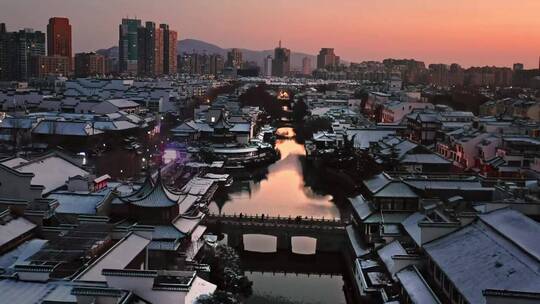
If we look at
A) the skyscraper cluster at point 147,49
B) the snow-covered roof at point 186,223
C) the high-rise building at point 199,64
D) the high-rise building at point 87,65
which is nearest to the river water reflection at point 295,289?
the snow-covered roof at point 186,223

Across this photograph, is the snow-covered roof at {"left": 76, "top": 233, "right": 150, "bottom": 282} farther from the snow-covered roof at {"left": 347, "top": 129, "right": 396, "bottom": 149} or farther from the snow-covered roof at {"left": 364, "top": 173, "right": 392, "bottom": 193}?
the snow-covered roof at {"left": 347, "top": 129, "right": 396, "bottom": 149}

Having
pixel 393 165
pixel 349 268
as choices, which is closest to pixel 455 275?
pixel 349 268

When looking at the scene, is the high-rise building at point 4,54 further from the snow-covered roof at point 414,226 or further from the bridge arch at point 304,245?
the snow-covered roof at point 414,226

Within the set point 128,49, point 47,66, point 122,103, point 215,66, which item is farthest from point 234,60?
point 122,103

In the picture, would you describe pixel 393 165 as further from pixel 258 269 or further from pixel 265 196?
pixel 258 269

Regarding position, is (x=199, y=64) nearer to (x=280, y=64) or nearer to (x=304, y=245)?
(x=280, y=64)

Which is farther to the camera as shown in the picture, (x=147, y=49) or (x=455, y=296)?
(x=147, y=49)

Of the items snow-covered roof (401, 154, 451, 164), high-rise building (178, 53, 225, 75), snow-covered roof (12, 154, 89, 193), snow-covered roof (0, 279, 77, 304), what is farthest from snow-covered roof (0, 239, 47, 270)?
high-rise building (178, 53, 225, 75)
